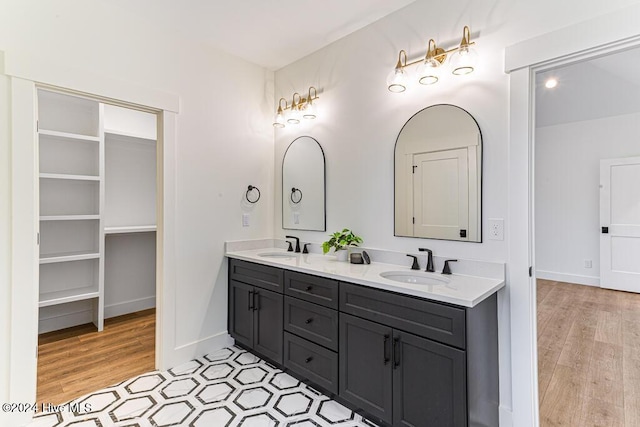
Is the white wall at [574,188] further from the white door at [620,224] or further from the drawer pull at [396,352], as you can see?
the drawer pull at [396,352]

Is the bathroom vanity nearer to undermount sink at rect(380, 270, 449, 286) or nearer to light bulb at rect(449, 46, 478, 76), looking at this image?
undermount sink at rect(380, 270, 449, 286)

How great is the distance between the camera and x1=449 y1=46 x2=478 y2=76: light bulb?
184 cm

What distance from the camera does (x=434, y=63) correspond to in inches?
77.0

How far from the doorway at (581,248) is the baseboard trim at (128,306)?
3913 millimetres

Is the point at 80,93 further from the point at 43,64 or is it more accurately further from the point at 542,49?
the point at 542,49

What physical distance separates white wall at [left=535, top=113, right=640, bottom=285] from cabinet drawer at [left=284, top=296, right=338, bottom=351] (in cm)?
499

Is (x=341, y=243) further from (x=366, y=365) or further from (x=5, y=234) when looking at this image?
(x=5, y=234)

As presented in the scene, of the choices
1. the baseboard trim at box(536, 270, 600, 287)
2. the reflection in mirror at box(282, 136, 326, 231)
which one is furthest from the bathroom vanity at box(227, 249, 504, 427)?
the baseboard trim at box(536, 270, 600, 287)

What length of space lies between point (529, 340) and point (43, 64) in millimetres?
3209

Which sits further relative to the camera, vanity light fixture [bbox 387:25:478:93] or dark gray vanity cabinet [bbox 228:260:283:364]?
dark gray vanity cabinet [bbox 228:260:283:364]

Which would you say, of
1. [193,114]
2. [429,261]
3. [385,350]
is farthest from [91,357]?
[429,261]

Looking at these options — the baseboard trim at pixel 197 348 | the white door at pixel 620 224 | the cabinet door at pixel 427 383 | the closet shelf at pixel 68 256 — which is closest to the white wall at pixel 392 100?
the cabinet door at pixel 427 383

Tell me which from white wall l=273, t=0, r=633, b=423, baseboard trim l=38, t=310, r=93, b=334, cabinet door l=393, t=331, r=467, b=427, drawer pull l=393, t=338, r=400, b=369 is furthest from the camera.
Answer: baseboard trim l=38, t=310, r=93, b=334

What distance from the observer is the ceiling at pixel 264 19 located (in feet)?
7.15
